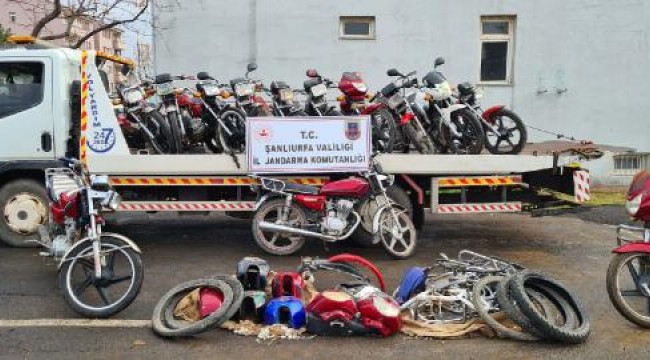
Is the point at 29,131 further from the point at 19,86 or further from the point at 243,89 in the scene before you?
the point at 243,89

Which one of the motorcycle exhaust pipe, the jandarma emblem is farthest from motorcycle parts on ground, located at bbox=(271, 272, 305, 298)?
the jandarma emblem

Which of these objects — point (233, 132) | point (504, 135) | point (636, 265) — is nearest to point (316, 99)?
point (233, 132)

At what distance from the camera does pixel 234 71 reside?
1273 centimetres

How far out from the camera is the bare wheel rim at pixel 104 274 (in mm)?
5039

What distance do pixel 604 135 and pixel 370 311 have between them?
1011 cm

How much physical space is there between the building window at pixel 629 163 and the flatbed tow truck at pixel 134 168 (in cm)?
654

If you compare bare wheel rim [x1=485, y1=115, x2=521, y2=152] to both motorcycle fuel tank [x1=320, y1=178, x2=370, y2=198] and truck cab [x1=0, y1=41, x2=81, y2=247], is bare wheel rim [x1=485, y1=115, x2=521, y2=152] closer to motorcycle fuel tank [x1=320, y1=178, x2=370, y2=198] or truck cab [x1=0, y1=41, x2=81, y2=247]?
motorcycle fuel tank [x1=320, y1=178, x2=370, y2=198]

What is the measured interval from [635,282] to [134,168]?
5.18 meters

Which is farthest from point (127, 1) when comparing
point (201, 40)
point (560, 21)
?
point (560, 21)

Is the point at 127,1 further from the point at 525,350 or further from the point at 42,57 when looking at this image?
the point at 525,350

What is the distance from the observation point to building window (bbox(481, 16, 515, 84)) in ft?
42.2

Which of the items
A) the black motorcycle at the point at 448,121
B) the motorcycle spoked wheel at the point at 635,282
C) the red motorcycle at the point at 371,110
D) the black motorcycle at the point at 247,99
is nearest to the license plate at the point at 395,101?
the red motorcycle at the point at 371,110

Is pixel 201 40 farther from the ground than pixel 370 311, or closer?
farther from the ground

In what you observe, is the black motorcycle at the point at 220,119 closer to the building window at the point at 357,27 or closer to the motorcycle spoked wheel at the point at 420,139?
the motorcycle spoked wheel at the point at 420,139
